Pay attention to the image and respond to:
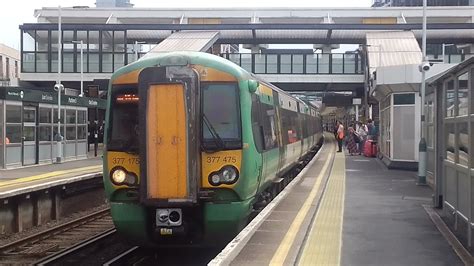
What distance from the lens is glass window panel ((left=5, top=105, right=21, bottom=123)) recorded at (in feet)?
59.3

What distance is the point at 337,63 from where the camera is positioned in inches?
1511

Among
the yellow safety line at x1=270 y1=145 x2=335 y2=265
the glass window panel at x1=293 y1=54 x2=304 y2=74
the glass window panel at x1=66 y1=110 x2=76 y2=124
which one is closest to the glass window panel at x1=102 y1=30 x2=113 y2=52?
the glass window panel at x1=293 y1=54 x2=304 y2=74

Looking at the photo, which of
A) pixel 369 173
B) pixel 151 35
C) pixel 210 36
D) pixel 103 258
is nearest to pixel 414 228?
pixel 103 258

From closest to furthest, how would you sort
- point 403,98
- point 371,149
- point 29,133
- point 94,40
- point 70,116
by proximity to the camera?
point 403,98
point 29,133
point 70,116
point 371,149
point 94,40

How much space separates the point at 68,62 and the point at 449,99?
32577mm

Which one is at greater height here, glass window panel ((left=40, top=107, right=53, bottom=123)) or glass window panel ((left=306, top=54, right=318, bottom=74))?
glass window panel ((left=306, top=54, right=318, bottom=74))

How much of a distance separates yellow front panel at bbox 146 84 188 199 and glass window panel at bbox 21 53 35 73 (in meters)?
32.0

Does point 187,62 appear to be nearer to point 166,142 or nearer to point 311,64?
point 166,142

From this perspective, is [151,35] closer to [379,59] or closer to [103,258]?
[379,59]

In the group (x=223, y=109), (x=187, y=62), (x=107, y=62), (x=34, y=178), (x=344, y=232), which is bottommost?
(x=344, y=232)

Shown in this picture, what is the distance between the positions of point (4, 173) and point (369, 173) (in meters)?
10.6

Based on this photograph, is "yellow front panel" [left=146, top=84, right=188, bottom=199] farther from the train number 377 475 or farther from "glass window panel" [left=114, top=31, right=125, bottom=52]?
"glass window panel" [left=114, top=31, right=125, bottom=52]

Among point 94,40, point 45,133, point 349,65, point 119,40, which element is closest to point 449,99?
point 45,133

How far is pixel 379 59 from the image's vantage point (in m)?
31.8
